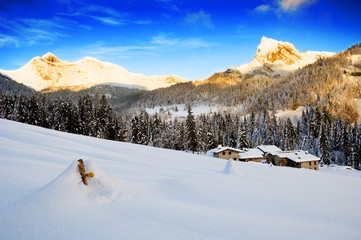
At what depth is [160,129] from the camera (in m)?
71.1

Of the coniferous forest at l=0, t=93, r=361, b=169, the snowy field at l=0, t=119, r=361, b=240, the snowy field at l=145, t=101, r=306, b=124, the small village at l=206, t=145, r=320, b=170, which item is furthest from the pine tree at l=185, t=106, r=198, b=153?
the snowy field at l=145, t=101, r=306, b=124

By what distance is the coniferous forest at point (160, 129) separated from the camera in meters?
45.8

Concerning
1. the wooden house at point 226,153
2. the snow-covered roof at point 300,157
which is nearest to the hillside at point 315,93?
the snow-covered roof at point 300,157

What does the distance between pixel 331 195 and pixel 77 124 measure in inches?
1832

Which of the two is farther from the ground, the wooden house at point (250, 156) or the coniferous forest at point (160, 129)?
the coniferous forest at point (160, 129)

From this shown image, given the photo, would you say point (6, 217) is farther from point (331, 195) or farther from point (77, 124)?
point (77, 124)

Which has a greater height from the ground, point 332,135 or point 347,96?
point 347,96

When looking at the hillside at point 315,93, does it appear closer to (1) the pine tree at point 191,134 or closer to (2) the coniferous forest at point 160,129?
(2) the coniferous forest at point 160,129

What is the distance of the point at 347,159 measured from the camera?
64.1 m

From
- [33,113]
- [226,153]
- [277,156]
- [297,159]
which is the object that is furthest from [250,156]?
[33,113]

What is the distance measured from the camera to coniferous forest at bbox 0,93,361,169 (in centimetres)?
4581

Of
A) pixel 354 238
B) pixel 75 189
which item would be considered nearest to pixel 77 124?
pixel 75 189

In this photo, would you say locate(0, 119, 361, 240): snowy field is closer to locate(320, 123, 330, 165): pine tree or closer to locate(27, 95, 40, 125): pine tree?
locate(27, 95, 40, 125): pine tree

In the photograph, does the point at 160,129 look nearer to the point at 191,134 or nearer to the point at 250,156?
the point at 191,134
